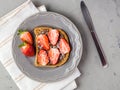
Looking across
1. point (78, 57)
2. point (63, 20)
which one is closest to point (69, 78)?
point (78, 57)

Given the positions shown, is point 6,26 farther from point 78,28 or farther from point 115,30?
point 115,30

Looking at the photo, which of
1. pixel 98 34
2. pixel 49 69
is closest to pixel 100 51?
pixel 98 34

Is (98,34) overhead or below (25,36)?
below

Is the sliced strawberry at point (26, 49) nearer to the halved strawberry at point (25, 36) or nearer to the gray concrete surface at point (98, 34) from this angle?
the halved strawberry at point (25, 36)

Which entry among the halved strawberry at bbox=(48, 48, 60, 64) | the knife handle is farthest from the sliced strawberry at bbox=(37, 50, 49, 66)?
the knife handle

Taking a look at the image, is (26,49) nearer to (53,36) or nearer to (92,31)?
(53,36)

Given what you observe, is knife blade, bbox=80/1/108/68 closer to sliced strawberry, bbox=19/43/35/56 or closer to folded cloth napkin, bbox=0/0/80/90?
folded cloth napkin, bbox=0/0/80/90
